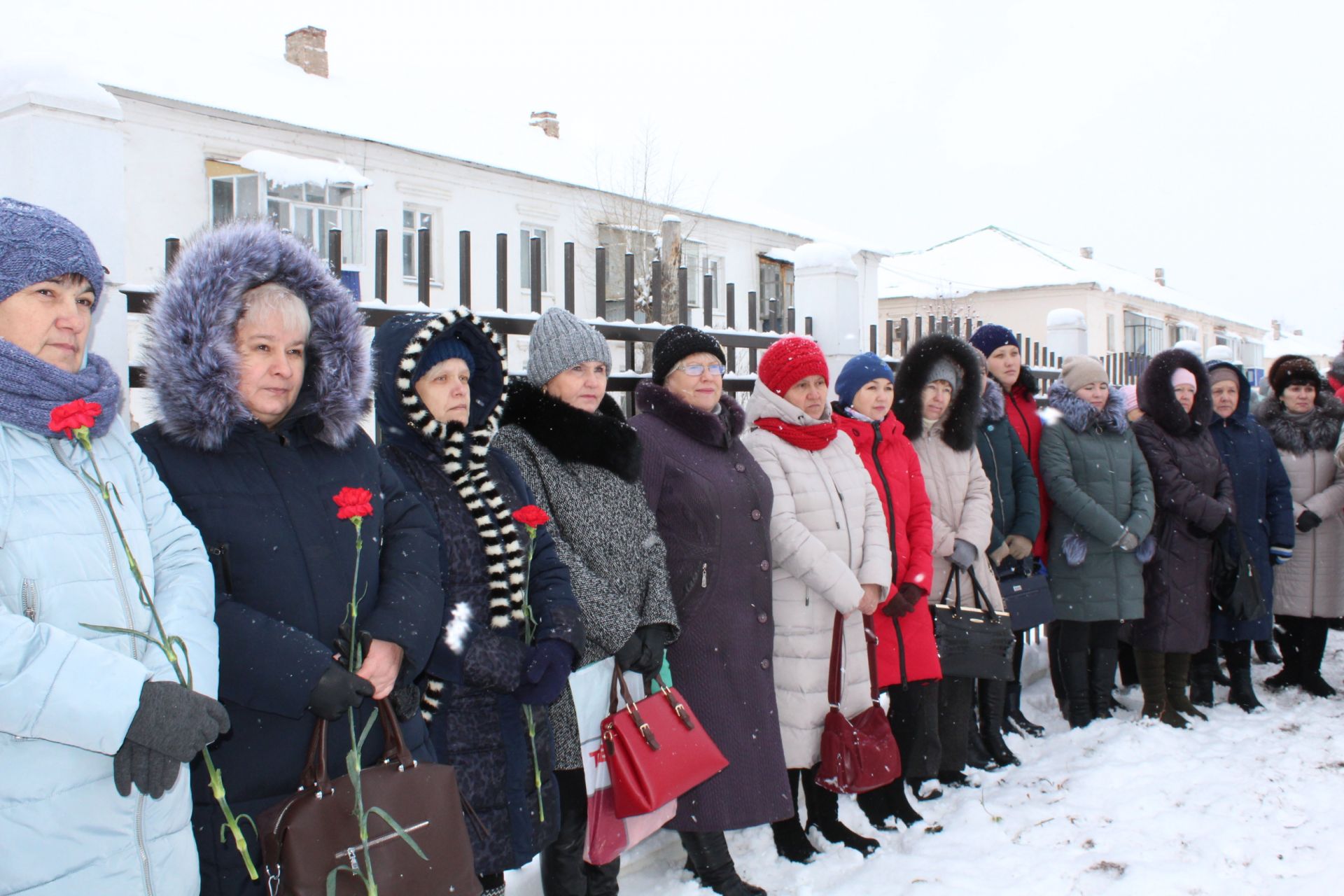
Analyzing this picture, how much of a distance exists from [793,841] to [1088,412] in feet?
9.32

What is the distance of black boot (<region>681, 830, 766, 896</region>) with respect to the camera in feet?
11.1

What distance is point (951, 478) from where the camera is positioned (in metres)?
4.64

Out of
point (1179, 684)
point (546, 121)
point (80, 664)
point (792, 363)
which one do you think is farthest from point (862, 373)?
point (546, 121)

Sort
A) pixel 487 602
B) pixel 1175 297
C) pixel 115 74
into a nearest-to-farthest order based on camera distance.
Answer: pixel 487 602 → pixel 115 74 → pixel 1175 297

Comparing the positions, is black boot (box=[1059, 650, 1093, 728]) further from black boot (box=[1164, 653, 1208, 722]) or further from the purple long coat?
the purple long coat

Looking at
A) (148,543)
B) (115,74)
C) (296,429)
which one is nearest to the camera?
(148,543)

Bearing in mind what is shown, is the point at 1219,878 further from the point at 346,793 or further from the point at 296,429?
the point at 296,429

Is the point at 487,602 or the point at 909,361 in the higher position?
the point at 909,361

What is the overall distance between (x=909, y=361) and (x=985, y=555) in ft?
3.32

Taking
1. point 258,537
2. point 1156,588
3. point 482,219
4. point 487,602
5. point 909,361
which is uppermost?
point 482,219

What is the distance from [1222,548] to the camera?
5.51m

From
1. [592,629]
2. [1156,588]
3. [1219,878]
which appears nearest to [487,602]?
[592,629]

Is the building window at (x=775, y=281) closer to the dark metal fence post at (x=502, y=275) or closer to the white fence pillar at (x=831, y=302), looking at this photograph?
the white fence pillar at (x=831, y=302)

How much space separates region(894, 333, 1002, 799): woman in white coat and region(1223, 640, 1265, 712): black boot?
2.00 meters
